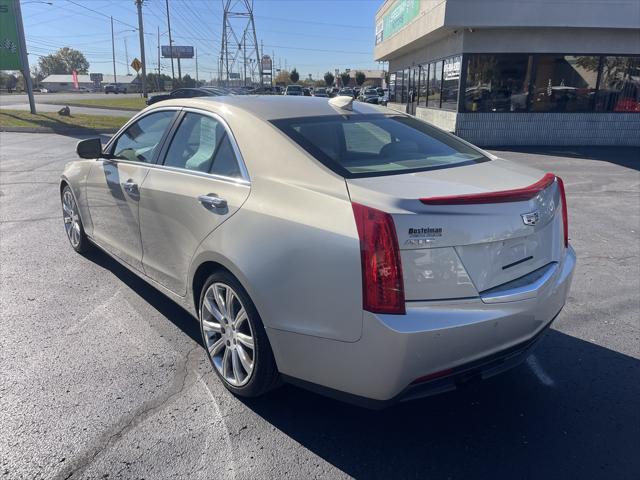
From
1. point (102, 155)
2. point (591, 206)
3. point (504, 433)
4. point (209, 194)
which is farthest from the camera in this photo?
point (591, 206)

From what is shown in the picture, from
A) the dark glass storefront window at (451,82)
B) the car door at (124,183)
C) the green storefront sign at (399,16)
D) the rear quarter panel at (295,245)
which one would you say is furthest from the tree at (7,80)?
the rear quarter panel at (295,245)

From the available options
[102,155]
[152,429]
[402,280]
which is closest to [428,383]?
[402,280]

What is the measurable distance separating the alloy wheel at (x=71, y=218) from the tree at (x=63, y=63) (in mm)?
158453

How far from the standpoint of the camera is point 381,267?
2242mm

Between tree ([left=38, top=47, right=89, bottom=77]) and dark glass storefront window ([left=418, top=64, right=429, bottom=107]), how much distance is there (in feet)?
477

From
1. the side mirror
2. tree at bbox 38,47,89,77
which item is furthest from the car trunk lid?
tree at bbox 38,47,89,77

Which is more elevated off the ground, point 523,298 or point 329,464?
point 523,298

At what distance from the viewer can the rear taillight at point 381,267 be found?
2.24 meters

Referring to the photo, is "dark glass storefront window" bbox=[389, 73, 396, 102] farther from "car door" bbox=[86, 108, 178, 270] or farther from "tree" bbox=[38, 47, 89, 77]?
"tree" bbox=[38, 47, 89, 77]

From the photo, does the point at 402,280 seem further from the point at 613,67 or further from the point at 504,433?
the point at 613,67

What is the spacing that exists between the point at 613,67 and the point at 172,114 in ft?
53.5

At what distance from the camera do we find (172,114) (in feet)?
12.6

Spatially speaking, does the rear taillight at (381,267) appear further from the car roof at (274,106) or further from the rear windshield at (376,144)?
the car roof at (274,106)

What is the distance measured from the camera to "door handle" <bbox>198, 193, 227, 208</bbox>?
9.68ft
